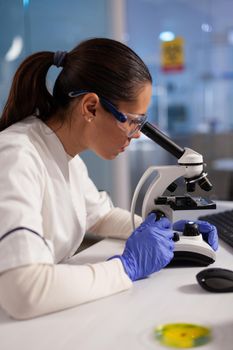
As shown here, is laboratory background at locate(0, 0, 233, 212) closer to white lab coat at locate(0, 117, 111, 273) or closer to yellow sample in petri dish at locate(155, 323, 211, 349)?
white lab coat at locate(0, 117, 111, 273)

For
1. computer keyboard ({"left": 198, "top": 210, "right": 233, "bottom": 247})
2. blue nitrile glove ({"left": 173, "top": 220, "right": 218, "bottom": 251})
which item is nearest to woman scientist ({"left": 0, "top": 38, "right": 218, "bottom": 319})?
blue nitrile glove ({"left": 173, "top": 220, "right": 218, "bottom": 251})

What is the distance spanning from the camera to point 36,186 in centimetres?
100

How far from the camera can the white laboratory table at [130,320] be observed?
29.4 inches

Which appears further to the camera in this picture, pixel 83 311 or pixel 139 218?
pixel 139 218

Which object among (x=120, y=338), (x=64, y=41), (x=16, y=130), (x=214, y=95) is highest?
(x=64, y=41)

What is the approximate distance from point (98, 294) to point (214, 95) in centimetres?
455

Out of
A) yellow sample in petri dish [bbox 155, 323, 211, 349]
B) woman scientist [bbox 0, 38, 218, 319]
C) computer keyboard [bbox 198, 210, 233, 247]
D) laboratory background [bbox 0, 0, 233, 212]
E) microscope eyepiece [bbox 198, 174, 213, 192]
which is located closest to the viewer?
yellow sample in petri dish [bbox 155, 323, 211, 349]

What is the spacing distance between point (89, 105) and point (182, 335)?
23.2 inches

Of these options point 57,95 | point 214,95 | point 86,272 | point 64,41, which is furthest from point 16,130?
point 214,95

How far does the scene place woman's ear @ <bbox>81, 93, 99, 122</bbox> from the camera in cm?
108

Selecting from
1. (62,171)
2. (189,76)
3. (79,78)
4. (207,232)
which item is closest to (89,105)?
(79,78)

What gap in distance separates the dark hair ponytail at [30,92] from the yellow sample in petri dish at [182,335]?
0.67 metres

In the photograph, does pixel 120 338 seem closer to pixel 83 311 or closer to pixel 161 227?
pixel 83 311

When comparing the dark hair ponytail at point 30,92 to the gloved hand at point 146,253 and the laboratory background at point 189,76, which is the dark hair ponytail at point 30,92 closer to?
the gloved hand at point 146,253
